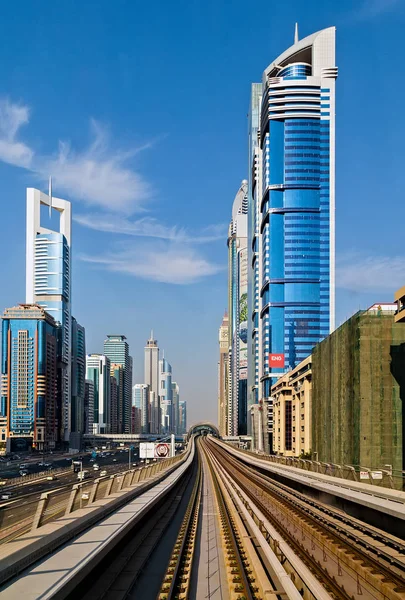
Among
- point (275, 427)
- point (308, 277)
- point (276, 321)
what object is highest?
point (308, 277)

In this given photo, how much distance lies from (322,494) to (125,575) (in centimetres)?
1841

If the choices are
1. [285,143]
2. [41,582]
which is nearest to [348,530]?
[41,582]

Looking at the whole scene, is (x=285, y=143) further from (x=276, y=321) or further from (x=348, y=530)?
(x=348, y=530)

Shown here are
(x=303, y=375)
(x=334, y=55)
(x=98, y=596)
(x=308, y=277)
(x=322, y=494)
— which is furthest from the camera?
(x=334, y=55)

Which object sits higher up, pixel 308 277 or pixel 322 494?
→ pixel 308 277

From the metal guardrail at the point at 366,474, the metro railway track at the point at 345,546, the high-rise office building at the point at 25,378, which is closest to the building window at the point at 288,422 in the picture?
the metal guardrail at the point at 366,474

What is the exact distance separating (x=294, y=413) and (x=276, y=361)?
150 feet

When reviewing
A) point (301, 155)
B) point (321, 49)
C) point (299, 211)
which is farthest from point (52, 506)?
point (321, 49)

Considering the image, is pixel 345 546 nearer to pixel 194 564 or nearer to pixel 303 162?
pixel 194 564

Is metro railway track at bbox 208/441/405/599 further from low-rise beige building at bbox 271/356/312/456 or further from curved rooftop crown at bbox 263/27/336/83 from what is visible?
curved rooftop crown at bbox 263/27/336/83

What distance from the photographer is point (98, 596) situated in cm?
1193

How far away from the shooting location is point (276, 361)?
14200 cm

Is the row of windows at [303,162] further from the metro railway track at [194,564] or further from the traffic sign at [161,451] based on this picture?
the metro railway track at [194,564]

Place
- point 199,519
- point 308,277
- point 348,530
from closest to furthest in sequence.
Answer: point 348,530 < point 199,519 < point 308,277
